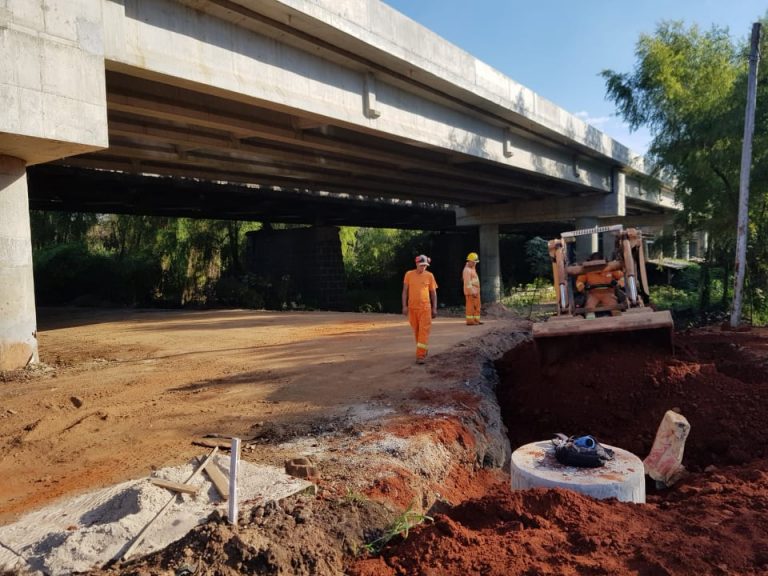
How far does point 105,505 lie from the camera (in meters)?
3.76

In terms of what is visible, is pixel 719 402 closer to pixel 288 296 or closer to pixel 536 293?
pixel 536 293

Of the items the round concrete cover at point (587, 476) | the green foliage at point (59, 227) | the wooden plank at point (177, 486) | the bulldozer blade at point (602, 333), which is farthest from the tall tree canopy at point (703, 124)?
the green foliage at point (59, 227)

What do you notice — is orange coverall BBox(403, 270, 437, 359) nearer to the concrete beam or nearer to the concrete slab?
the concrete slab

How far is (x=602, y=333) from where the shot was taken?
784cm

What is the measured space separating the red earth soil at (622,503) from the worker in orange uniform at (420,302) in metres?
1.39

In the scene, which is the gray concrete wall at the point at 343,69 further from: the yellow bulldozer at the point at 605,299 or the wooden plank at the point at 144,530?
the wooden plank at the point at 144,530

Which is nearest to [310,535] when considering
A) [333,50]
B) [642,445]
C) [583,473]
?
[583,473]

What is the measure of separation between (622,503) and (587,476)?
0.38 metres

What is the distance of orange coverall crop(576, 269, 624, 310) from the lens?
8.64 metres

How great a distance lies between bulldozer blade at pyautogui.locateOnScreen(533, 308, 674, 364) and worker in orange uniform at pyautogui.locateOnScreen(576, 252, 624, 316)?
702mm

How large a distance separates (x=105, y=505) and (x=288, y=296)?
26789 mm

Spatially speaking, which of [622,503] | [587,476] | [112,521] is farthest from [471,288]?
[112,521]

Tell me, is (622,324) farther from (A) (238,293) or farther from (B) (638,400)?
(A) (238,293)

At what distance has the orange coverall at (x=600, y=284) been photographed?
340 inches
